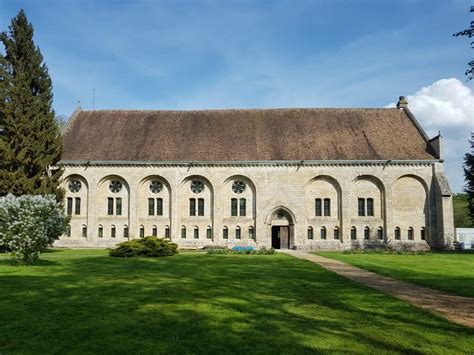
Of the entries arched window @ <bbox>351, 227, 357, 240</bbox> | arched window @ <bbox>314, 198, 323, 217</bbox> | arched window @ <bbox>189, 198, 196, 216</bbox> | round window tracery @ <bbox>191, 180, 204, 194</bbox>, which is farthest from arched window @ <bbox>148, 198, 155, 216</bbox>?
arched window @ <bbox>351, 227, 357, 240</bbox>

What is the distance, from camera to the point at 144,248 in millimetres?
27578

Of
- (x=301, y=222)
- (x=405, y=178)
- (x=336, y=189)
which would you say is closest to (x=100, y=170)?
(x=301, y=222)

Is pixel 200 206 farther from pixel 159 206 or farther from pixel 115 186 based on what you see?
pixel 115 186

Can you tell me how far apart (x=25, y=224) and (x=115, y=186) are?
19.6m

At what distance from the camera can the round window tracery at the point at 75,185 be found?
39375 mm

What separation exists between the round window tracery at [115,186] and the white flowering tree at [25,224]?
18.5 metres

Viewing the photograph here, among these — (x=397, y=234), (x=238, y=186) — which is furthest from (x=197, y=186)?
(x=397, y=234)

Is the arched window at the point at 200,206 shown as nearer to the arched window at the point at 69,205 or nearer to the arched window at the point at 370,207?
the arched window at the point at 69,205

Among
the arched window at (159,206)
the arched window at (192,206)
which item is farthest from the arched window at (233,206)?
the arched window at (159,206)

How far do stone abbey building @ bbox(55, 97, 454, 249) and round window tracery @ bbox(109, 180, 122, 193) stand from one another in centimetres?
10

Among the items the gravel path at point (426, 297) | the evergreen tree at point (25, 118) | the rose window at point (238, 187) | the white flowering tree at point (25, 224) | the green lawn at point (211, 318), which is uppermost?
the evergreen tree at point (25, 118)

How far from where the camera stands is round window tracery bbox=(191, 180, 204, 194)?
128 ft

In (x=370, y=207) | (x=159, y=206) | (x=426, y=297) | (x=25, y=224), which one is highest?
(x=159, y=206)

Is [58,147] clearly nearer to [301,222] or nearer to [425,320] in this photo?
[301,222]
